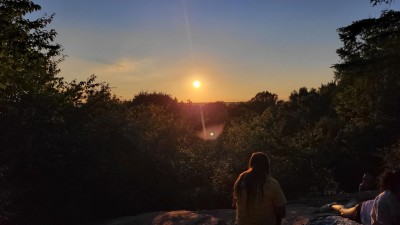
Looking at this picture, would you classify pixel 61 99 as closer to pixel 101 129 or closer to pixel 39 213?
pixel 101 129

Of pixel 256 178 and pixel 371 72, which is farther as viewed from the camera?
pixel 371 72

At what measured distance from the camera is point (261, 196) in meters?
4.68

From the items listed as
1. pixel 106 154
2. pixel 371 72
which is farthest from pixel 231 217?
pixel 371 72

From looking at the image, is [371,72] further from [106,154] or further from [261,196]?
[261,196]

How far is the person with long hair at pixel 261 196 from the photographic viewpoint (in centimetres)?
468

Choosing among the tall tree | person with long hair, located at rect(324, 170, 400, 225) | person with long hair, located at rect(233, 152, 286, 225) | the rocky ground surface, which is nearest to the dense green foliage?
the tall tree

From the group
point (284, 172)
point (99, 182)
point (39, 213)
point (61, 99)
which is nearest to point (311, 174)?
point (284, 172)

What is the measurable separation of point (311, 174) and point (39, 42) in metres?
14.2

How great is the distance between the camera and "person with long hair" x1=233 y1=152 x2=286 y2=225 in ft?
15.4

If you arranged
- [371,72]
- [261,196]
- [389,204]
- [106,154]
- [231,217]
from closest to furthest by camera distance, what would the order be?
[261,196] < [389,204] < [231,217] < [106,154] < [371,72]

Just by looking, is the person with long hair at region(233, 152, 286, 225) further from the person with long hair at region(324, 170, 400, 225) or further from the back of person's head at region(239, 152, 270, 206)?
the person with long hair at region(324, 170, 400, 225)

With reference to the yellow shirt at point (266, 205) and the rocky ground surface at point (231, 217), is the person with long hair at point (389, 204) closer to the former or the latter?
the yellow shirt at point (266, 205)

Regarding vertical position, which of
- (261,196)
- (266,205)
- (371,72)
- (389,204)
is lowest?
(389,204)

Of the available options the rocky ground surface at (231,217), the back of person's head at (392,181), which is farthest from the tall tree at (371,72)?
the back of person's head at (392,181)
